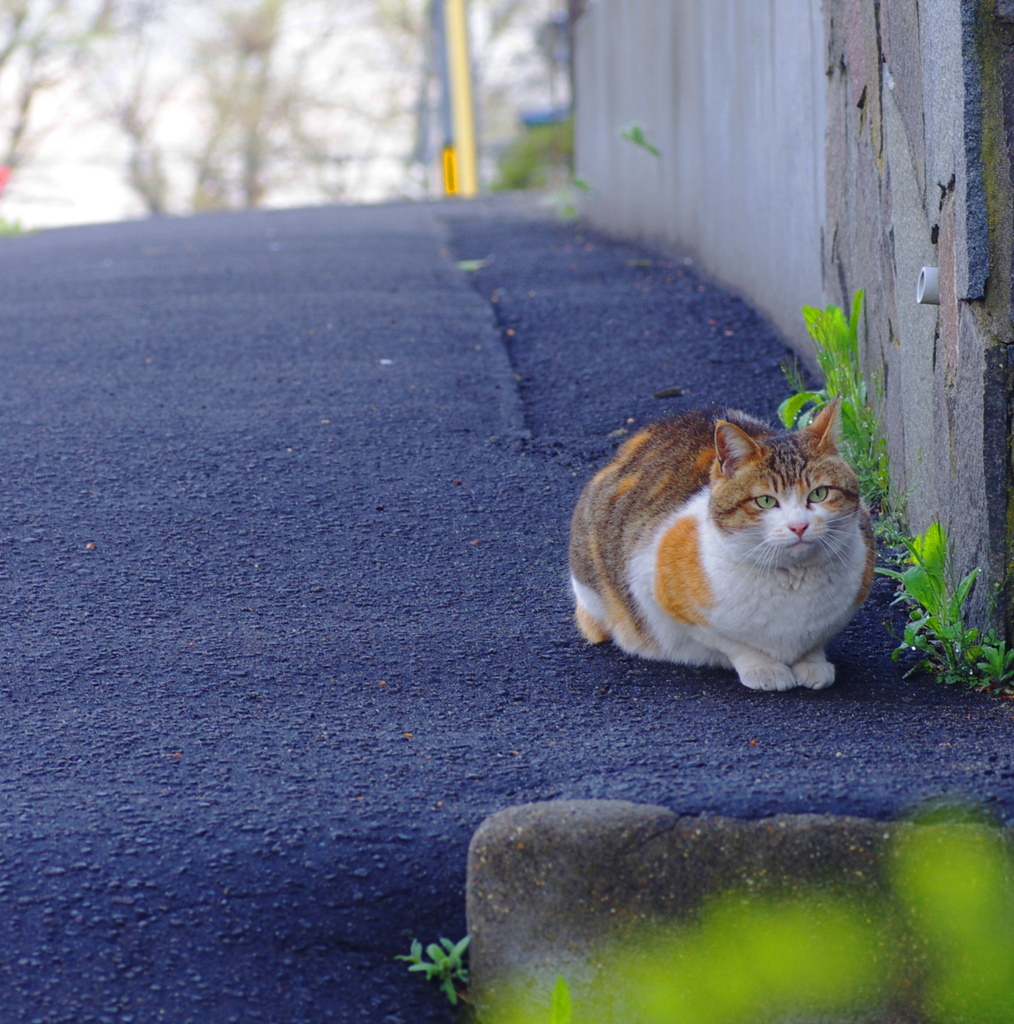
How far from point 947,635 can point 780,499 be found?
51 cm

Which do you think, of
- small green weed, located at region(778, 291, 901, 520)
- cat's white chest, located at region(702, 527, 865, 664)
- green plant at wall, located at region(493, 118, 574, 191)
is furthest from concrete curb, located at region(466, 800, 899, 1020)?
green plant at wall, located at region(493, 118, 574, 191)

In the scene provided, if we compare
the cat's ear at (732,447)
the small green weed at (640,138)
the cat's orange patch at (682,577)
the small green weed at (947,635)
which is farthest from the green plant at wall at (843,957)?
the small green weed at (640,138)

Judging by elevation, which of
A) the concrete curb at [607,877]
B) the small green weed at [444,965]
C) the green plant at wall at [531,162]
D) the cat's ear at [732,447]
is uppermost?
the green plant at wall at [531,162]

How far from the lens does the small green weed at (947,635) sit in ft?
9.19

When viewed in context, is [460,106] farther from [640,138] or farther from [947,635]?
[947,635]

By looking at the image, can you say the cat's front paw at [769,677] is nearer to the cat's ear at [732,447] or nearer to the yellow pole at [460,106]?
the cat's ear at [732,447]

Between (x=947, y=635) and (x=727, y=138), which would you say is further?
(x=727, y=138)

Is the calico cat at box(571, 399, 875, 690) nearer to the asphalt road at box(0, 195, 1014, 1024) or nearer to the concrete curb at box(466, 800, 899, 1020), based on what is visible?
the asphalt road at box(0, 195, 1014, 1024)

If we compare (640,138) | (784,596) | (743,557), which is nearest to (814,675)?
(784,596)

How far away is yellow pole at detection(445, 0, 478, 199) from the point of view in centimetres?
1761

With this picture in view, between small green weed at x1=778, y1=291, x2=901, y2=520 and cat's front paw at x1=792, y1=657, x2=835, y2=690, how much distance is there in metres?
1.16

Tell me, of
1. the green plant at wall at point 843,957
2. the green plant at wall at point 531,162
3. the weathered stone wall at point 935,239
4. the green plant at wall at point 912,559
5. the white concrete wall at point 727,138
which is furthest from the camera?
the green plant at wall at point 531,162

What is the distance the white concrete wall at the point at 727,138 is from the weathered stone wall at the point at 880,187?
0.02 metres

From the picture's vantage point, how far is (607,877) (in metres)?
2.21
